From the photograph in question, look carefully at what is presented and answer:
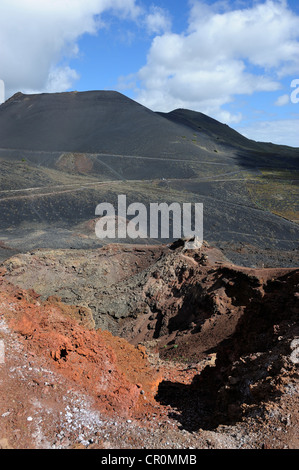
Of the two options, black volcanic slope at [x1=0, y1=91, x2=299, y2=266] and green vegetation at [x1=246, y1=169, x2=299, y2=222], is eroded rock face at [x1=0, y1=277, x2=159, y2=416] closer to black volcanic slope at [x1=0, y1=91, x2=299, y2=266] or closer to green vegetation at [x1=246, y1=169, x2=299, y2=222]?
black volcanic slope at [x1=0, y1=91, x2=299, y2=266]

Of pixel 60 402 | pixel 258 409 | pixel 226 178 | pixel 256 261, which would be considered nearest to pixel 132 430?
pixel 60 402

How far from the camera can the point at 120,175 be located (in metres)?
41.0

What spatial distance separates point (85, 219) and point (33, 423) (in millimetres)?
22218

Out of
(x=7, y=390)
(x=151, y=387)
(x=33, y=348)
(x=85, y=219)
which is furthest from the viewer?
(x=85, y=219)

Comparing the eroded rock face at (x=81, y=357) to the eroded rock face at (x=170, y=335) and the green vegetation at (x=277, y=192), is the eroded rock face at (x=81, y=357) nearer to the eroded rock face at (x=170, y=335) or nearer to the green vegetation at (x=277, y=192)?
the eroded rock face at (x=170, y=335)

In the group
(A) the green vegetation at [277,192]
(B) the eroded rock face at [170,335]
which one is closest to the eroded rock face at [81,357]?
(B) the eroded rock face at [170,335]

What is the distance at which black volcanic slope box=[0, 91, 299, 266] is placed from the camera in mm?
24859

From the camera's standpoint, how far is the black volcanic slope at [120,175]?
24859mm

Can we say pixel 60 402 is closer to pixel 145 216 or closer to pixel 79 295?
pixel 79 295

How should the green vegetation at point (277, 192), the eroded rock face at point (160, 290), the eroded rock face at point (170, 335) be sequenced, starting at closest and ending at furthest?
the eroded rock face at point (170, 335)
the eroded rock face at point (160, 290)
the green vegetation at point (277, 192)

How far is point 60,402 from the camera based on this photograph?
534 cm

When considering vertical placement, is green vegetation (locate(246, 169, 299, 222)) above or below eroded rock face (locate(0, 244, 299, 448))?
above

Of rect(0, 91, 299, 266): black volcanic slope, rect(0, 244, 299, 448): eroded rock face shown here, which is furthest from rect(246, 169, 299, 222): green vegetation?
rect(0, 244, 299, 448): eroded rock face

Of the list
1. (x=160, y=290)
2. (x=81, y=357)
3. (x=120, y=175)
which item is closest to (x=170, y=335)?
(x=160, y=290)
